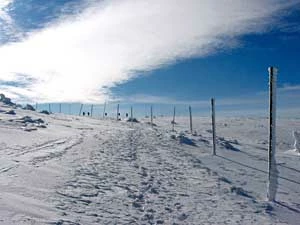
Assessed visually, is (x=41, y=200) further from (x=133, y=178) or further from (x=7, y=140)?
(x=7, y=140)

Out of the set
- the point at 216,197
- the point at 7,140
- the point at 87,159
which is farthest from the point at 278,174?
the point at 7,140

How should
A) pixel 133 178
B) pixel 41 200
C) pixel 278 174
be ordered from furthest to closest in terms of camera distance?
pixel 278 174, pixel 133 178, pixel 41 200

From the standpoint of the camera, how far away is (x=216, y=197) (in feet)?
36.3

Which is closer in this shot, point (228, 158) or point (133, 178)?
point (133, 178)

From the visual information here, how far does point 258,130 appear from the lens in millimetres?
52000

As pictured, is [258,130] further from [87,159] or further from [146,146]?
[87,159]

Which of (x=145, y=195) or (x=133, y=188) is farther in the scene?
(x=133, y=188)

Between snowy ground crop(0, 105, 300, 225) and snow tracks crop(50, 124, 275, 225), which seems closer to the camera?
snowy ground crop(0, 105, 300, 225)

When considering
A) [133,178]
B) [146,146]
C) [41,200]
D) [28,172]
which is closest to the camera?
[41,200]

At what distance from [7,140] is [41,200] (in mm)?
11981

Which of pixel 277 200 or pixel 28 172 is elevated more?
pixel 28 172

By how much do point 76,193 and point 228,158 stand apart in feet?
38.7

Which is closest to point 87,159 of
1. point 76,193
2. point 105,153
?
point 105,153

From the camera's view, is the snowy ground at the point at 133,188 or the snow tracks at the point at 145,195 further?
the snow tracks at the point at 145,195
